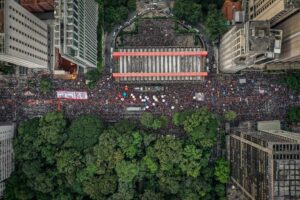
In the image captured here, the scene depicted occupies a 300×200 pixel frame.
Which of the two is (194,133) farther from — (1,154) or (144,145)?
(1,154)

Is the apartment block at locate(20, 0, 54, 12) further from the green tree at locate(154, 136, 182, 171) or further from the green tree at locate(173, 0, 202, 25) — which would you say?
the green tree at locate(154, 136, 182, 171)

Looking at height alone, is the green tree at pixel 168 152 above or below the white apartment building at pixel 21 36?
below

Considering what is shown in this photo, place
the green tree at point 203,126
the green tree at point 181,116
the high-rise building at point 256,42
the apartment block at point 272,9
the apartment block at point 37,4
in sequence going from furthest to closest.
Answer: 1. the green tree at point 181,116
2. the green tree at point 203,126
3. the apartment block at point 37,4
4. the high-rise building at point 256,42
5. the apartment block at point 272,9

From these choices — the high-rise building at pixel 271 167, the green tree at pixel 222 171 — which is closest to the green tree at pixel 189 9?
the high-rise building at pixel 271 167

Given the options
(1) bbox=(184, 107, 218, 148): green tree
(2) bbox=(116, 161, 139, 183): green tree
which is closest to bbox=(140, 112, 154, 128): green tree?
(1) bbox=(184, 107, 218, 148): green tree

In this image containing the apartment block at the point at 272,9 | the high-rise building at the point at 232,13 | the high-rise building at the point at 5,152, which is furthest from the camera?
the high-rise building at the point at 232,13

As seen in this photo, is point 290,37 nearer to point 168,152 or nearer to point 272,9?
point 272,9

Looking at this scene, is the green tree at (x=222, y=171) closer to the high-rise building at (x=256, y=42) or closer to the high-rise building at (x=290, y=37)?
the high-rise building at (x=256, y=42)
